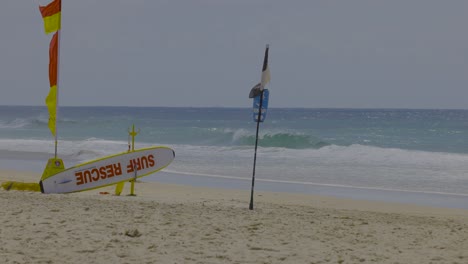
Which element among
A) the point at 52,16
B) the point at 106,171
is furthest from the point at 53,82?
the point at 106,171

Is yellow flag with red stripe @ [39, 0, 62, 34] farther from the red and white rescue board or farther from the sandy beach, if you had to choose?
the sandy beach

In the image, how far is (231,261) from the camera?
6000 mm

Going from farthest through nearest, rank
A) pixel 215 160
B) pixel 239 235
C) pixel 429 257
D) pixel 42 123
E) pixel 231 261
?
1. pixel 42 123
2. pixel 215 160
3. pixel 239 235
4. pixel 429 257
5. pixel 231 261

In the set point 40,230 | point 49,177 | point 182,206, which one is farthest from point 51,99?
point 40,230

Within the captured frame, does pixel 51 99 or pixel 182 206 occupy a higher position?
pixel 51 99

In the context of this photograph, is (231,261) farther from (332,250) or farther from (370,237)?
(370,237)

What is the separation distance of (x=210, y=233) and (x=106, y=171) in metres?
4.50

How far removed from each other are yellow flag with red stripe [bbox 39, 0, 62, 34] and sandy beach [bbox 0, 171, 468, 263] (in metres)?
2.84

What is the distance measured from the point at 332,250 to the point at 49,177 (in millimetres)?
5817

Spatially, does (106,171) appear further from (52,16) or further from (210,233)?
(210,233)

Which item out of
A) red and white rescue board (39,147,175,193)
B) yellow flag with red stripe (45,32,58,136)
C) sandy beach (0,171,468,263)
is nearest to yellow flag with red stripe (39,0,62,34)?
yellow flag with red stripe (45,32,58,136)

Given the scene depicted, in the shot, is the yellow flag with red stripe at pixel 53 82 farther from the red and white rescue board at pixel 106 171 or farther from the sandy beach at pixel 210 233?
the sandy beach at pixel 210 233

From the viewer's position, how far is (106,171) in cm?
1117

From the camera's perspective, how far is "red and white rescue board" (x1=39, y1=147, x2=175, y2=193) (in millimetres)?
10828
